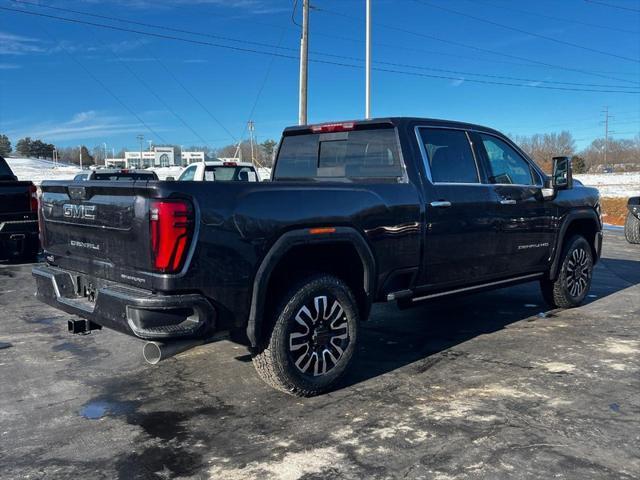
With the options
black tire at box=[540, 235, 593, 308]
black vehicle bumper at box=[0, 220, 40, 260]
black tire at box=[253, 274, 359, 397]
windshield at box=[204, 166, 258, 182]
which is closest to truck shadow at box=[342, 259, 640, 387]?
A: black tire at box=[540, 235, 593, 308]

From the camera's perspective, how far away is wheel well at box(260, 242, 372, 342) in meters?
4.06

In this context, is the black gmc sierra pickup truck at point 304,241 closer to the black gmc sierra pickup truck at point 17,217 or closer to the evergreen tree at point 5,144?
the black gmc sierra pickup truck at point 17,217

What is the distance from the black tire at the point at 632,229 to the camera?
13930mm

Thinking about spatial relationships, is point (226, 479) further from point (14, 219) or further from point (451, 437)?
point (14, 219)

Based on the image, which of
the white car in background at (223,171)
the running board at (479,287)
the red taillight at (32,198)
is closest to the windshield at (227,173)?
the white car in background at (223,171)

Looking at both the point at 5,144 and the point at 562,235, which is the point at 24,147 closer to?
the point at 5,144

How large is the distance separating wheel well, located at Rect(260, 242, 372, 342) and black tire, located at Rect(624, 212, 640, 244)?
11.7m

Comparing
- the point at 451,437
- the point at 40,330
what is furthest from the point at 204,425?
the point at 40,330

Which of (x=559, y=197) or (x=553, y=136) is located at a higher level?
(x=553, y=136)

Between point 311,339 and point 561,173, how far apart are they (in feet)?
12.3

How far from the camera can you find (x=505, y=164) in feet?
19.6

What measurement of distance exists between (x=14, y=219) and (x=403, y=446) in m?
8.83

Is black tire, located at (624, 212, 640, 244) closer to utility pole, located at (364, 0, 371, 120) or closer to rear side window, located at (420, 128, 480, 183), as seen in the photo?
rear side window, located at (420, 128, 480, 183)

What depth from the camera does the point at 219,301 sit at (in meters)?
3.62
